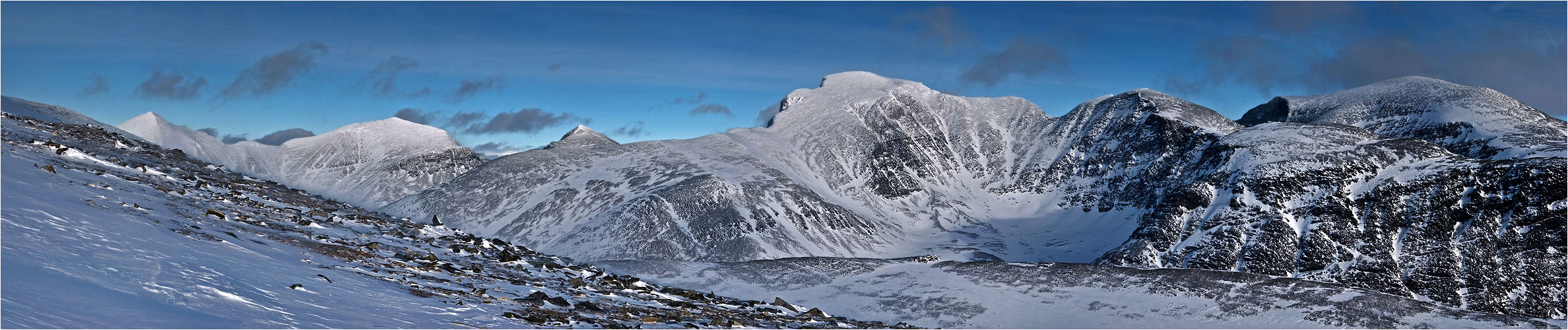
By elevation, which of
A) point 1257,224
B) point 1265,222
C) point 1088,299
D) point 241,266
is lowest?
point 241,266

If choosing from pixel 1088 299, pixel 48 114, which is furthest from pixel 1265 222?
pixel 48 114

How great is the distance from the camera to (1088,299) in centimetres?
8481

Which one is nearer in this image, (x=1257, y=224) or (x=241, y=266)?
(x=241, y=266)

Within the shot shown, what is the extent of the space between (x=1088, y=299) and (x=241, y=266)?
77.3 metres

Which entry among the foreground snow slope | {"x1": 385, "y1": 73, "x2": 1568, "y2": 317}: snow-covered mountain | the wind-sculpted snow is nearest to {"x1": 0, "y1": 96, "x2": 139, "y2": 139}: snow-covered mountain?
the foreground snow slope

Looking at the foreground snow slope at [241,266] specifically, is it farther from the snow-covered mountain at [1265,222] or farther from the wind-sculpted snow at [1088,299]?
the snow-covered mountain at [1265,222]

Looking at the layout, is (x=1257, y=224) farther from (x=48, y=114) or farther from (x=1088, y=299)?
(x=48, y=114)

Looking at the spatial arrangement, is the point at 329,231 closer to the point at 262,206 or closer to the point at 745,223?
the point at 262,206

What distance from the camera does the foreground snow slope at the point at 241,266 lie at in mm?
15578

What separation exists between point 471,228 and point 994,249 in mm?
109857

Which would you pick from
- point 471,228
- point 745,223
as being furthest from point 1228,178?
point 471,228

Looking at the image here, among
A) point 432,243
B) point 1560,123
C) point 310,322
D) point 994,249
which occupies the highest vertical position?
point 1560,123

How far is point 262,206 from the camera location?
30266mm

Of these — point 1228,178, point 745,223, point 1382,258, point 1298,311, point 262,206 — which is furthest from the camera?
point 745,223
